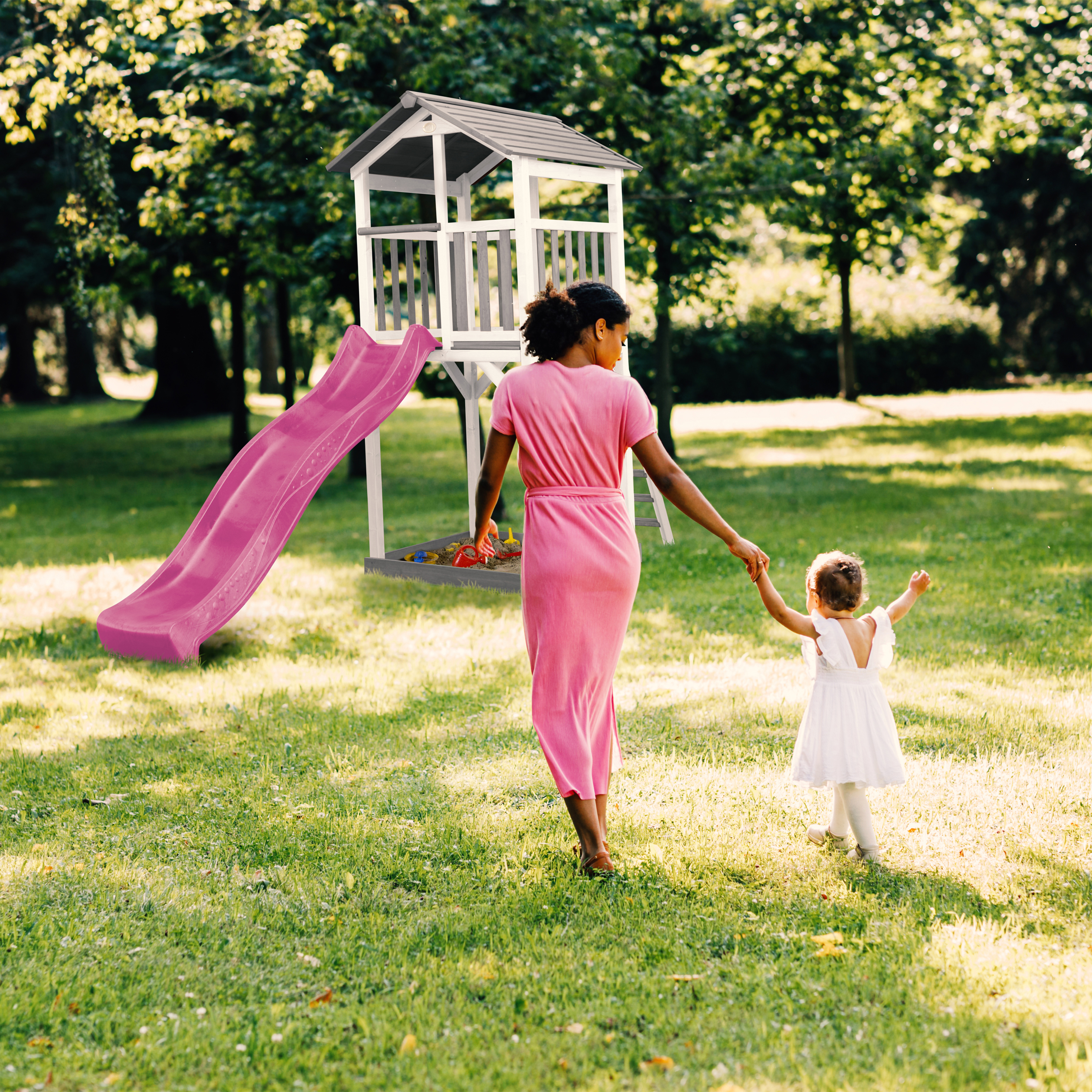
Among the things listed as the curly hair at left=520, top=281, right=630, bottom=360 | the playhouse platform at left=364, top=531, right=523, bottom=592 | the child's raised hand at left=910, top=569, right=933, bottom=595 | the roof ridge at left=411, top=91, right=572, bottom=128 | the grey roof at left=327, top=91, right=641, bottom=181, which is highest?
the roof ridge at left=411, top=91, right=572, bottom=128

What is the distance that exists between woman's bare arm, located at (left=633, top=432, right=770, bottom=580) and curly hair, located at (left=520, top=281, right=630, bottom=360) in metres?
0.45

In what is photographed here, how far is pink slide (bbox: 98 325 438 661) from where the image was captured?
7855 mm

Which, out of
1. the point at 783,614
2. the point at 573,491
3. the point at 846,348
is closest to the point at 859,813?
the point at 783,614

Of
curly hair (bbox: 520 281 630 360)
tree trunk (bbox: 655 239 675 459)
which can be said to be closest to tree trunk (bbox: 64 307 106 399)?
tree trunk (bbox: 655 239 675 459)

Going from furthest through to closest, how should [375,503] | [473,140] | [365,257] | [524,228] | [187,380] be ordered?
1. [187,380]
2. [375,503]
3. [473,140]
4. [365,257]
5. [524,228]

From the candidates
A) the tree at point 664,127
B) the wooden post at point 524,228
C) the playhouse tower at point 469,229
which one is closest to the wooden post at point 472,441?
the playhouse tower at point 469,229

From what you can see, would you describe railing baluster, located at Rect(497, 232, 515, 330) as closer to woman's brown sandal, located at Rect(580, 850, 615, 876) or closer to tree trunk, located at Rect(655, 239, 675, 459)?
woman's brown sandal, located at Rect(580, 850, 615, 876)

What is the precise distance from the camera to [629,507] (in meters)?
8.85

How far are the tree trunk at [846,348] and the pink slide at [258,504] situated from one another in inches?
621

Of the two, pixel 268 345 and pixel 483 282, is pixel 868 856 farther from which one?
pixel 268 345

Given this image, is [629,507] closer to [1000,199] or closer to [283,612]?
[283,612]

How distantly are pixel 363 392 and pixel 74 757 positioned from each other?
365 cm

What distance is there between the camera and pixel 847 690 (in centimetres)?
441

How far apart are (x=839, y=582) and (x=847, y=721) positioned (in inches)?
19.7
